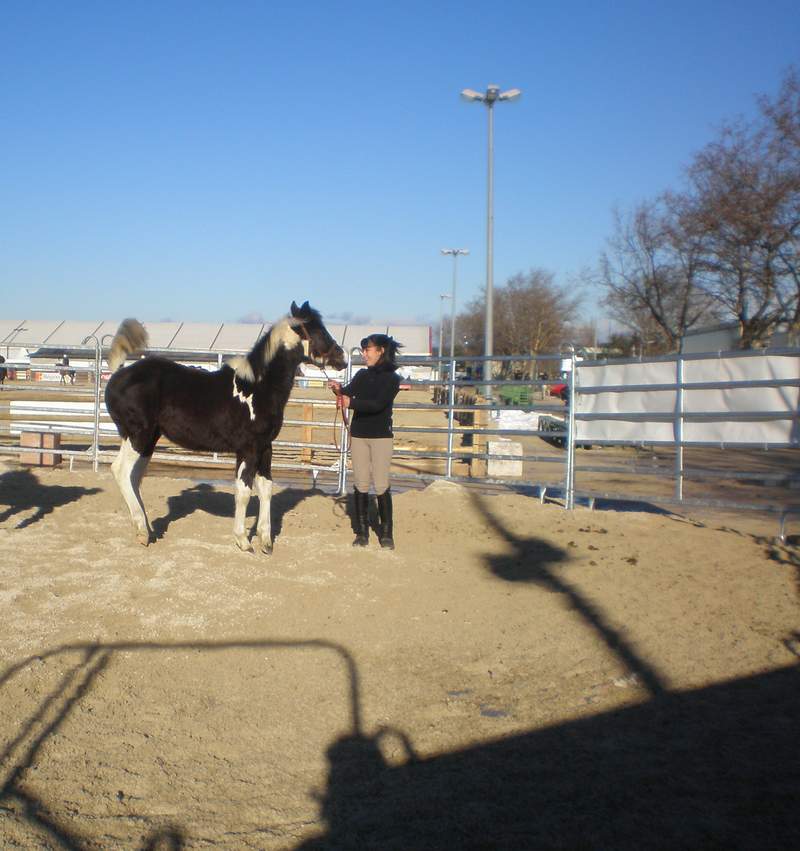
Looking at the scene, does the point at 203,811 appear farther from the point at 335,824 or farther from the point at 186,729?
the point at 186,729

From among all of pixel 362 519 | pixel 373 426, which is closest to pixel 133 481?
pixel 362 519

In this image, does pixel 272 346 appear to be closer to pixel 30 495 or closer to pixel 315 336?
pixel 315 336

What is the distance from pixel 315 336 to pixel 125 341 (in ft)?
6.68

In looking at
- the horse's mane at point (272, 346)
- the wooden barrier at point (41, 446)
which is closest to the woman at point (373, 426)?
the horse's mane at point (272, 346)

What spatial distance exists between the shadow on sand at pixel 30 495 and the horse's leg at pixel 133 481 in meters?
1.18

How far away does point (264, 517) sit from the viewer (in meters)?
7.12

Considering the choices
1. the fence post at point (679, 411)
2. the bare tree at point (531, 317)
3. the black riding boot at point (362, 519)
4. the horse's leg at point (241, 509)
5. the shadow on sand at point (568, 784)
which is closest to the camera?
the shadow on sand at point (568, 784)

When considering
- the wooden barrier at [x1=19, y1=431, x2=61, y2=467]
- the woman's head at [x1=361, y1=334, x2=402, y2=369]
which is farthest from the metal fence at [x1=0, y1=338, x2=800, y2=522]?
the woman's head at [x1=361, y1=334, x2=402, y2=369]

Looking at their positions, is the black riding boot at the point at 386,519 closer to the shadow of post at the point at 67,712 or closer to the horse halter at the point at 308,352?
the horse halter at the point at 308,352

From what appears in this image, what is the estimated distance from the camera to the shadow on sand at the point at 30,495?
8245mm

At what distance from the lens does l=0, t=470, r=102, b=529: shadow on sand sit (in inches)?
325

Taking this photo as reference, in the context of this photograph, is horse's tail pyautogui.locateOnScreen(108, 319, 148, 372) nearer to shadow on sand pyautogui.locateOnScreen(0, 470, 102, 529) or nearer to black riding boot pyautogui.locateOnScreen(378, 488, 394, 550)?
shadow on sand pyautogui.locateOnScreen(0, 470, 102, 529)

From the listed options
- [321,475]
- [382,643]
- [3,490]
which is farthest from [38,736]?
[321,475]

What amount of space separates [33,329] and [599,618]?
5130cm
